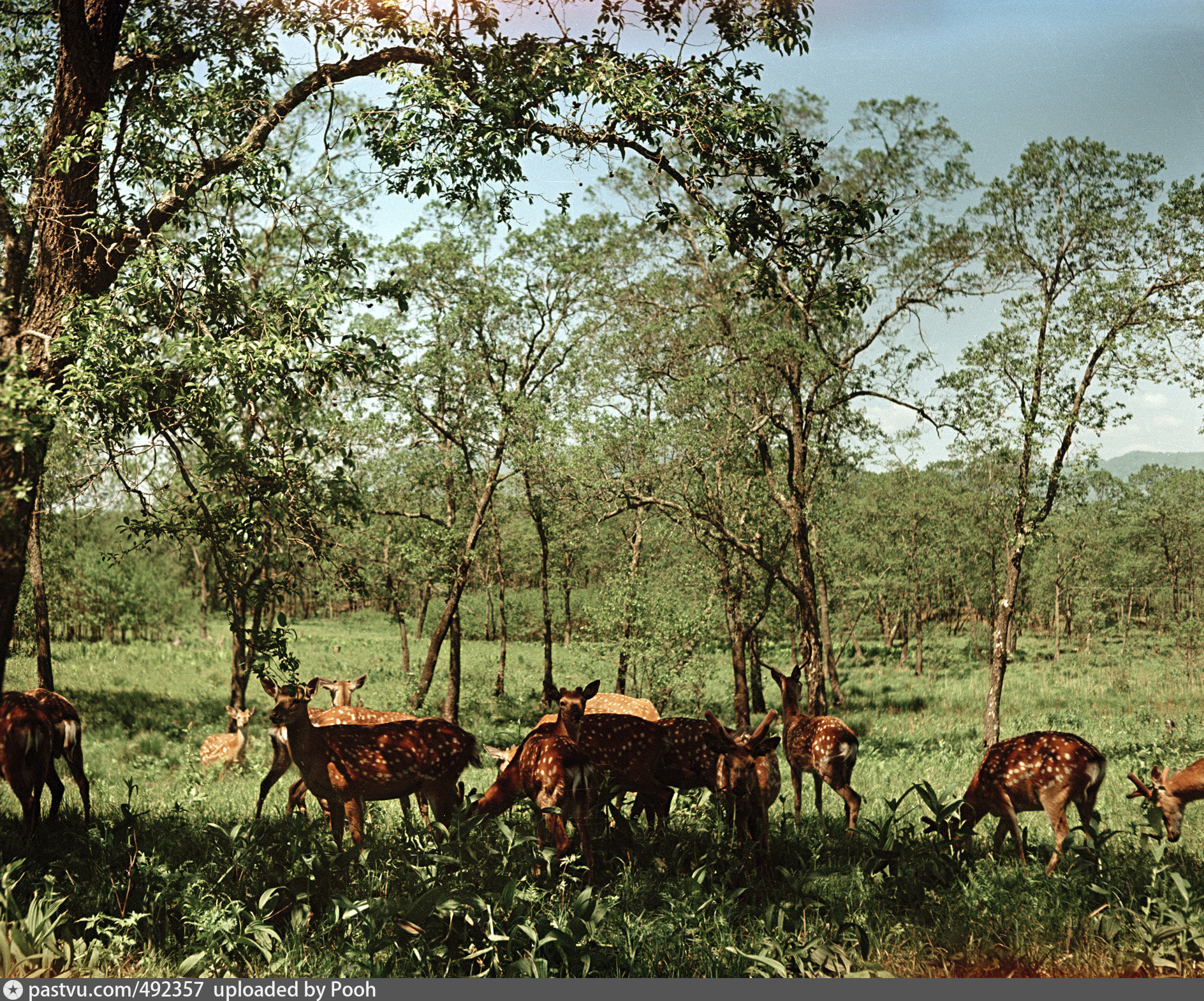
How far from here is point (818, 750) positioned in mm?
9875

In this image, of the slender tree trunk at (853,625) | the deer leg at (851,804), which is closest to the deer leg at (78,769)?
the deer leg at (851,804)

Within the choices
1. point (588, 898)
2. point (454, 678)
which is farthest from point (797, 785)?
point (454, 678)

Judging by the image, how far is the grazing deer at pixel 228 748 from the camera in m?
14.1

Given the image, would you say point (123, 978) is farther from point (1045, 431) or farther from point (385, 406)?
point (1045, 431)

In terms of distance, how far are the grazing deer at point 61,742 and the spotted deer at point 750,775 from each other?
6.29 m

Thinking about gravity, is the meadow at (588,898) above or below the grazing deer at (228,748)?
above

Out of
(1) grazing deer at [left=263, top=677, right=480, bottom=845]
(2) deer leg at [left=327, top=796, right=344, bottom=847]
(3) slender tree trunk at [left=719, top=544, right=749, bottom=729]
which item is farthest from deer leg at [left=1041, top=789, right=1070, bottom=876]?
(3) slender tree trunk at [left=719, top=544, right=749, bottom=729]

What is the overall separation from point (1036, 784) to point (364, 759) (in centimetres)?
579

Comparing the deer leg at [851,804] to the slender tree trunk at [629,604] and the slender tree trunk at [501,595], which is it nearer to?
the slender tree trunk at [629,604]

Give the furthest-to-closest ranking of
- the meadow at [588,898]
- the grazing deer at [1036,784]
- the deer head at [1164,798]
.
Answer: the deer head at [1164,798]
the grazing deer at [1036,784]
the meadow at [588,898]

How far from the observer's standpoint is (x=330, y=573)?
879 cm

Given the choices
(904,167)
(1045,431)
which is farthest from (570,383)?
(1045,431)

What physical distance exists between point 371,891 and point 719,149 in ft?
22.0

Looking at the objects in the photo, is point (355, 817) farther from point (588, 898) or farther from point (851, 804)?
point (851, 804)
